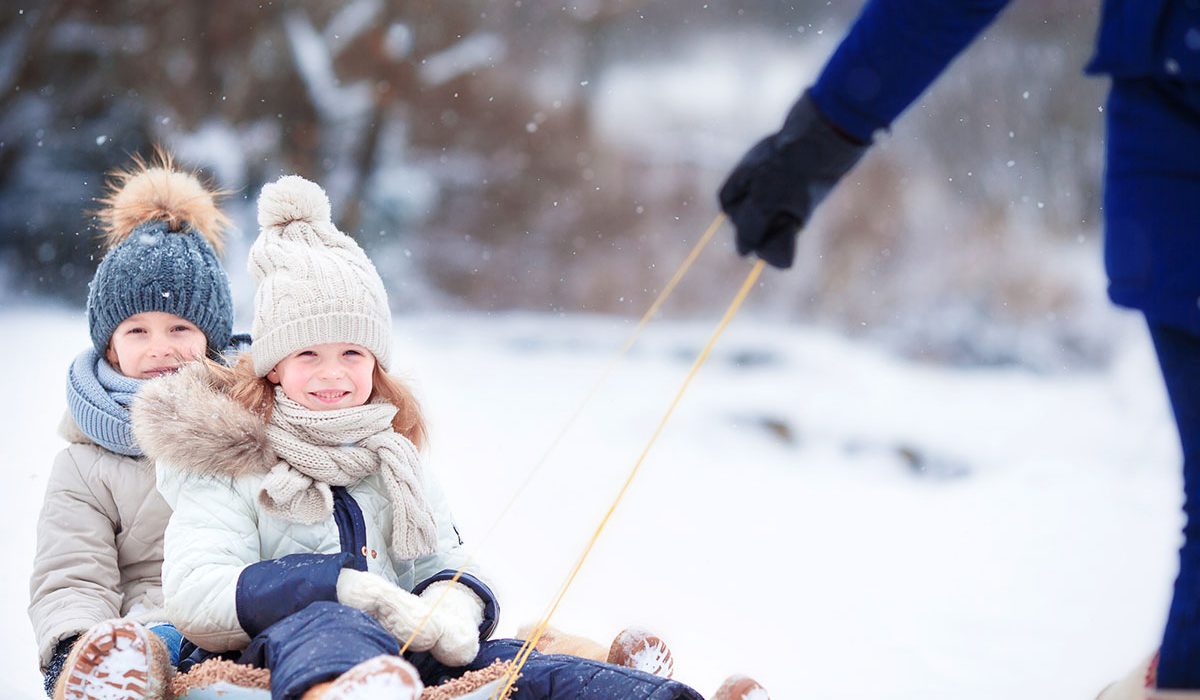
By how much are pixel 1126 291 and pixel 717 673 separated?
1.35 metres

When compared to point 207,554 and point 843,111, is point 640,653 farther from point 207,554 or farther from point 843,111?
point 843,111

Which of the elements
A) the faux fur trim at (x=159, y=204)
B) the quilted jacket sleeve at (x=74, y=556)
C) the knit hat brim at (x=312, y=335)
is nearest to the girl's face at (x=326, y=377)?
the knit hat brim at (x=312, y=335)

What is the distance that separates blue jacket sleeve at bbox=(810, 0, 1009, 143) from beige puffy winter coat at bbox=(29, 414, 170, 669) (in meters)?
0.99

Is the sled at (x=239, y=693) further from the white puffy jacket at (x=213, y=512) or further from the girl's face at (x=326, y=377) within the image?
the girl's face at (x=326, y=377)

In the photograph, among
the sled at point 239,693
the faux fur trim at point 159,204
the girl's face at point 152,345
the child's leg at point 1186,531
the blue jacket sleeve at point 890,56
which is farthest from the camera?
the faux fur trim at point 159,204

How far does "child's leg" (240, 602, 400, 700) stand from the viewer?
985 millimetres

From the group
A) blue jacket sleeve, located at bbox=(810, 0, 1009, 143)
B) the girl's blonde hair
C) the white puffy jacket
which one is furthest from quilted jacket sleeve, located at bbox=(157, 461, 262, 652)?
blue jacket sleeve, located at bbox=(810, 0, 1009, 143)

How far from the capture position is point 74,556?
1454mm

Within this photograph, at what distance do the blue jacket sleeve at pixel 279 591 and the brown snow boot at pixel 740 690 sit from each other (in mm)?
401

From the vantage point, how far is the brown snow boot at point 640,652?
1.36m

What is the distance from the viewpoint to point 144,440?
127 centimetres

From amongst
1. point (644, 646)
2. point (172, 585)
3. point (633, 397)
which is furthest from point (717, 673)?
point (633, 397)

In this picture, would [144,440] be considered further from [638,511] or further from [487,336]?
[487,336]

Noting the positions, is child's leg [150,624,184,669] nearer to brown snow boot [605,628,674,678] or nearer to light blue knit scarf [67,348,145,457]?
light blue knit scarf [67,348,145,457]
